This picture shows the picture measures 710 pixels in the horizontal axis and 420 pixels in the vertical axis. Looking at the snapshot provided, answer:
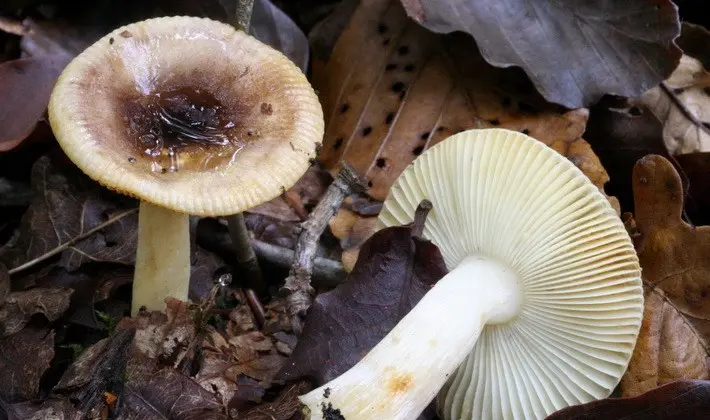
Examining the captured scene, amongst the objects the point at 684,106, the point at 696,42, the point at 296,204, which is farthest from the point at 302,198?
the point at 696,42

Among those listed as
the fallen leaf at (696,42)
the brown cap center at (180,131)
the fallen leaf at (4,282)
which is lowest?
the fallen leaf at (4,282)

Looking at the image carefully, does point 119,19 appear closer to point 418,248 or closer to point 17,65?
point 17,65

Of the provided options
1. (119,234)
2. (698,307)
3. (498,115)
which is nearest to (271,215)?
(119,234)

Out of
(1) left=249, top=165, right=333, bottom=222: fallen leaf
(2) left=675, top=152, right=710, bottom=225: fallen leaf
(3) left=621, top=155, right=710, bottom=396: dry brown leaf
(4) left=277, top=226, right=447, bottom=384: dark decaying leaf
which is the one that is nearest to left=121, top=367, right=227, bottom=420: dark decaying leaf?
(4) left=277, top=226, right=447, bottom=384: dark decaying leaf

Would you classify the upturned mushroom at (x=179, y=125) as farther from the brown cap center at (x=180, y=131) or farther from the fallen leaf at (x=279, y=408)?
the fallen leaf at (x=279, y=408)

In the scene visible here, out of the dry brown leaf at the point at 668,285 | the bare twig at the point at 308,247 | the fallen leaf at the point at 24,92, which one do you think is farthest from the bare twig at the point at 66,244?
the dry brown leaf at the point at 668,285

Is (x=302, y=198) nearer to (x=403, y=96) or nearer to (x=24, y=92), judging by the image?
(x=403, y=96)

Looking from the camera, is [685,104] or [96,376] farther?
[685,104]
